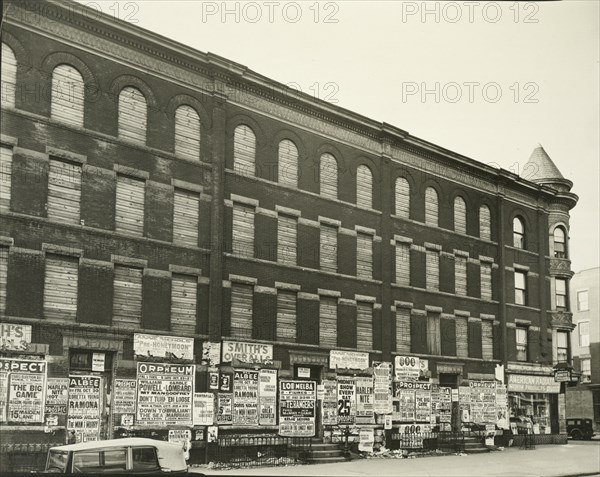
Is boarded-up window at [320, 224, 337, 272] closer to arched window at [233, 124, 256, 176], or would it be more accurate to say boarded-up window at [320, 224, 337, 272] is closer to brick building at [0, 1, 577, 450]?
brick building at [0, 1, 577, 450]

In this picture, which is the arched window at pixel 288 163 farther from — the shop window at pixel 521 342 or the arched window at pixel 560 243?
the arched window at pixel 560 243

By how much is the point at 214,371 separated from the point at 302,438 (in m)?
4.63

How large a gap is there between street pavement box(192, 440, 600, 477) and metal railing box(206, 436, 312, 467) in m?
0.80

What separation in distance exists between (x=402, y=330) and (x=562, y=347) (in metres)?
12.1

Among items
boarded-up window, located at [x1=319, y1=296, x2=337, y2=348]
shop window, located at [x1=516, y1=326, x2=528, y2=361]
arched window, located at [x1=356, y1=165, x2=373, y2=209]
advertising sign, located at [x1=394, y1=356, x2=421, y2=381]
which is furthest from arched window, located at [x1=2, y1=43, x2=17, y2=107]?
shop window, located at [x1=516, y1=326, x2=528, y2=361]

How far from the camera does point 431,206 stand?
110 feet

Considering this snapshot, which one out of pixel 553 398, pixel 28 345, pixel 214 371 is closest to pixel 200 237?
pixel 214 371

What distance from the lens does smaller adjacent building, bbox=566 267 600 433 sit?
178ft

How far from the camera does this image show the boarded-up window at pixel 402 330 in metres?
31.0

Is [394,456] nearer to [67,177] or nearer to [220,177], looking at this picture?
[220,177]

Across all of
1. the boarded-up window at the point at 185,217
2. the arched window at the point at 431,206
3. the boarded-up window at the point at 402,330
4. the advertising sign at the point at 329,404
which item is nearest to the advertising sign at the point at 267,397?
the advertising sign at the point at 329,404

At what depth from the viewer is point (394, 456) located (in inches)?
1114

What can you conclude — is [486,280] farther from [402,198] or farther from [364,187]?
[364,187]

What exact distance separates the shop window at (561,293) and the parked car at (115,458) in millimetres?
29630
